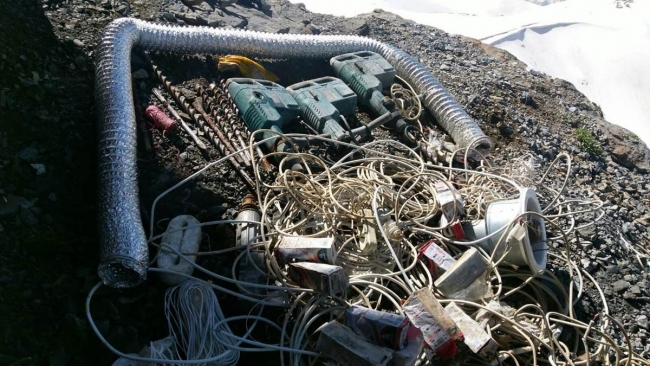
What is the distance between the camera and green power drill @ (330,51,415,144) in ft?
13.2

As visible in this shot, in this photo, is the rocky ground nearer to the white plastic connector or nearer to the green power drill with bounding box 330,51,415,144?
the white plastic connector

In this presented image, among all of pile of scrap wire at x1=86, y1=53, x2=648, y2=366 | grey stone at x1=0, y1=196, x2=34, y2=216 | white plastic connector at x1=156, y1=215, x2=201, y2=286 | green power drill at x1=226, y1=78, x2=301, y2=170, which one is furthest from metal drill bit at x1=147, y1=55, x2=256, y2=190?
grey stone at x1=0, y1=196, x2=34, y2=216

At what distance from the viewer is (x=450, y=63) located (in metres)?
5.19

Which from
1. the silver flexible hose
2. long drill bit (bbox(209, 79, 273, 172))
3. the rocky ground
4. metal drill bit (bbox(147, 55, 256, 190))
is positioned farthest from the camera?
long drill bit (bbox(209, 79, 273, 172))

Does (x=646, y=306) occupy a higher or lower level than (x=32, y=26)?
lower

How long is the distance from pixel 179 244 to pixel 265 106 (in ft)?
4.10

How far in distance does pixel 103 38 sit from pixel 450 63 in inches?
125

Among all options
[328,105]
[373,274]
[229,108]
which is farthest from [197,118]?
[373,274]

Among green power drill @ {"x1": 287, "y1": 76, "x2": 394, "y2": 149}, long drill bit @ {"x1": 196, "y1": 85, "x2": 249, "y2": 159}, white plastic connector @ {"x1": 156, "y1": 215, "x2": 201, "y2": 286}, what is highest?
green power drill @ {"x1": 287, "y1": 76, "x2": 394, "y2": 149}

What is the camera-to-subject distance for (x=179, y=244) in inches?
101

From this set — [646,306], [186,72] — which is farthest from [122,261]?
[646,306]

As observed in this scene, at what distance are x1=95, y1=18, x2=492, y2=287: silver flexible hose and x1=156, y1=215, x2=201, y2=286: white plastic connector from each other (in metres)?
0.12

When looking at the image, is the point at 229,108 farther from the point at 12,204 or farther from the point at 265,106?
the point at 12,204

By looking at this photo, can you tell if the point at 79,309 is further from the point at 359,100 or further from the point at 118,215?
the point at 359,100
